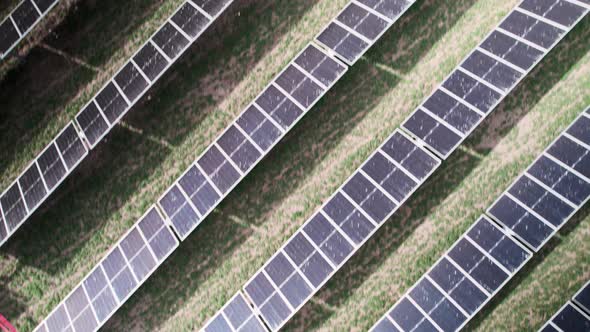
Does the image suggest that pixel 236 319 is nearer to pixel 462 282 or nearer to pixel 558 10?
pixel 462 282

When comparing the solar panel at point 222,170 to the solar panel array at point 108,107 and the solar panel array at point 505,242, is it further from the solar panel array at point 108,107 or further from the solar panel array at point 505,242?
Answer: the solar panel array at point 505,242

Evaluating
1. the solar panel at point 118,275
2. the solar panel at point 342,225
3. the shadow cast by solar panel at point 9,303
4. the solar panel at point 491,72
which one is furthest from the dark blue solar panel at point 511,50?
the shadow cast by solar panel at point 9,303

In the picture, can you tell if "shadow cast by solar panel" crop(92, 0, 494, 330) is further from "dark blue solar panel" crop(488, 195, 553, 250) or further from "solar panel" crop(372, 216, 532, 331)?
"dark blue solar panel" crop(488, 195, 553, 250)

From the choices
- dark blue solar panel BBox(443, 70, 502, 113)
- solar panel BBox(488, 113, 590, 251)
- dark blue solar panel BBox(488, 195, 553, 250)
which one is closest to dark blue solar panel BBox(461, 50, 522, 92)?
dark blue solar panel BBox(443, 70, 502, 113)

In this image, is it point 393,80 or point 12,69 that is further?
point 12,69

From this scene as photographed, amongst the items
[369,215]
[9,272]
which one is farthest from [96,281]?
Result: [369,215]

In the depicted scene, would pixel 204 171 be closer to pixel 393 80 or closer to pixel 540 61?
pixel 393 80

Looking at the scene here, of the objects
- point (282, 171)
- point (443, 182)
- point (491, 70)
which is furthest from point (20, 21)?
point (491, 70)
